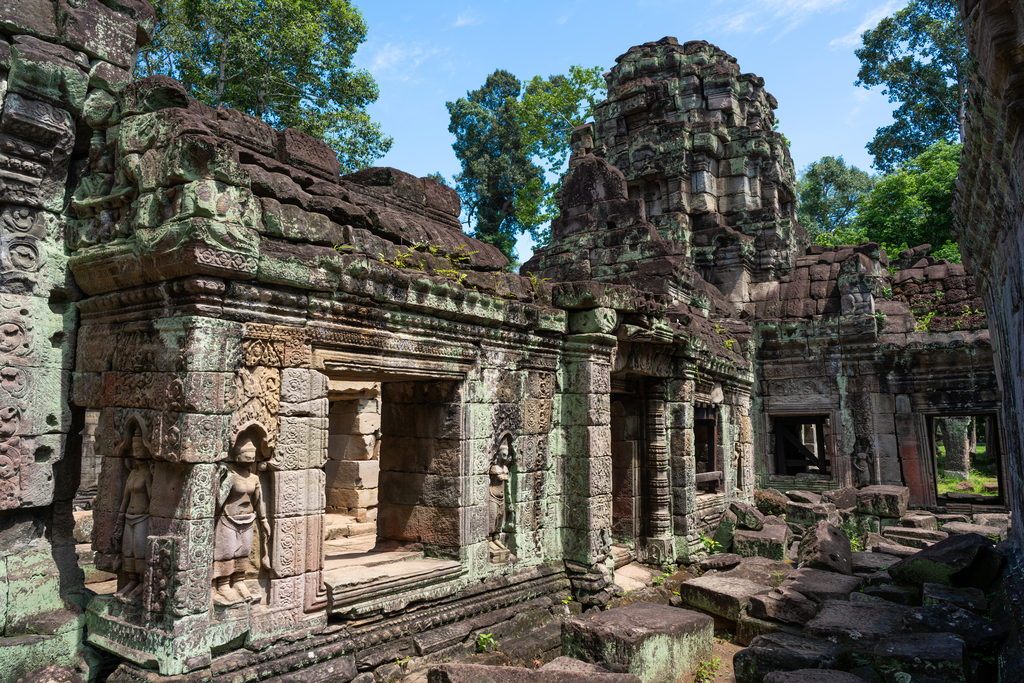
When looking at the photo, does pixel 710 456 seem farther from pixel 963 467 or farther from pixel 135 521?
pixel 963 467

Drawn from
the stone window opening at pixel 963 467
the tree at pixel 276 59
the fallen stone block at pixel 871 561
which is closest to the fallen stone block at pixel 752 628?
the fallen stone block at pixel 871 561

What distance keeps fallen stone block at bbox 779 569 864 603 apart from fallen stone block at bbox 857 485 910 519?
179 inches

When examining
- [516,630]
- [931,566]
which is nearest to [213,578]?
[516,630]

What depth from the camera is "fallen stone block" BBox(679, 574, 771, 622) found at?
7.05 m

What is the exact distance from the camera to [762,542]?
9180 millimetres

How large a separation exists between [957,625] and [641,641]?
2667mm

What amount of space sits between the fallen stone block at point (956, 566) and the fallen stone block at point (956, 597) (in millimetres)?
354

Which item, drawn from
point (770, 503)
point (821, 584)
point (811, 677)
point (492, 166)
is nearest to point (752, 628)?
point (821, 584)

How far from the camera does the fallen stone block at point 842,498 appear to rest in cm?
1246

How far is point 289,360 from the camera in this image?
14.5ft

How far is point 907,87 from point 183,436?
33.4m

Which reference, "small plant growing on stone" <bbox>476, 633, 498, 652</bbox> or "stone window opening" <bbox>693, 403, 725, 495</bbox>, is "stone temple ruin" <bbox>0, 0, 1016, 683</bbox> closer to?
"small plant growing on stone" <bbox>476, 633, 498, 652</bbox>

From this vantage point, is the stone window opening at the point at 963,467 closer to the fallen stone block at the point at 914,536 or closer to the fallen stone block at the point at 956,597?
the fallen stone block at the point at 914,536

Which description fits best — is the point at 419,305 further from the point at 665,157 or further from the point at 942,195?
the point at 942,195
